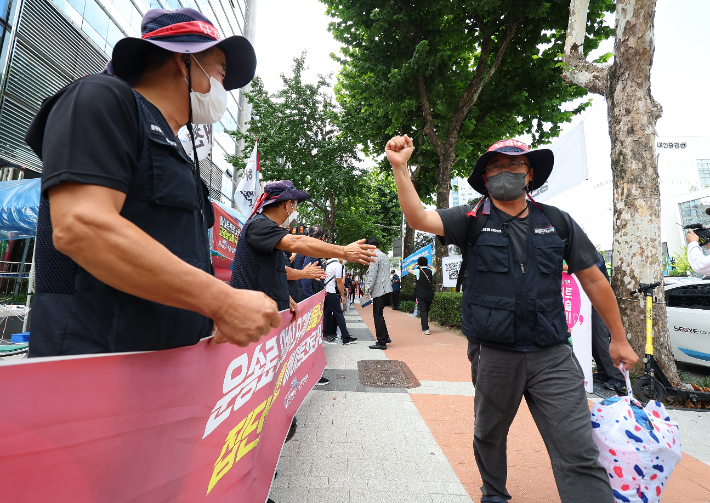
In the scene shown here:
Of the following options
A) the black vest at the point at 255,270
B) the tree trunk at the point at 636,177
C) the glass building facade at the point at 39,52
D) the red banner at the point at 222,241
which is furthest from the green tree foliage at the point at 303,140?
the black vest at the point at 255,270

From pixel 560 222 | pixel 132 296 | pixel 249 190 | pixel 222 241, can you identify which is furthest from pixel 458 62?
pixel 132 296

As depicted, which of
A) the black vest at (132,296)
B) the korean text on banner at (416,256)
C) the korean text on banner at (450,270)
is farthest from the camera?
the korean text on banner at (416,256)

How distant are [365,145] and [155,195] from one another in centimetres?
1581

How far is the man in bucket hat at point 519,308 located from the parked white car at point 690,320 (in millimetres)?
5236

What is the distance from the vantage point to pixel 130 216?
43.3 inches

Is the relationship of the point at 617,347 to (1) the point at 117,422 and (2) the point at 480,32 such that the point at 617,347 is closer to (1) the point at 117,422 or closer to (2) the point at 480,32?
(1) the point at 117,422

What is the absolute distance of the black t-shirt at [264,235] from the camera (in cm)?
260

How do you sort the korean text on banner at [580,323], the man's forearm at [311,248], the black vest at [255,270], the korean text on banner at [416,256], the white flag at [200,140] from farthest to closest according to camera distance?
1. the korean text on banner at [416,256]
2. the white flag at [200,140]
3. the korean text on banner at [580,323]
4. the black vest at [255,270]
5. the man's forearm at [311,248]

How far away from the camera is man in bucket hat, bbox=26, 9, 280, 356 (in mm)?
888

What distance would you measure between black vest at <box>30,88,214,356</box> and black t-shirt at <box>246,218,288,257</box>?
4.12 ft

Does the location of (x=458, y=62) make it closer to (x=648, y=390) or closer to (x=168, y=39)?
(x=648, y=390)

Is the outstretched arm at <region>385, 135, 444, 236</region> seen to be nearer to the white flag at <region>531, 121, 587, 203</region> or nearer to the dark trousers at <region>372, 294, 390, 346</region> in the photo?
the white flag at <region>531, 121, 587, 203</region>

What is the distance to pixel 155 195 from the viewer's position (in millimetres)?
1130

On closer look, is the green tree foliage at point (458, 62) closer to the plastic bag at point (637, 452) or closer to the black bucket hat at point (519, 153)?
the black bucket hat at point (519, 153)
